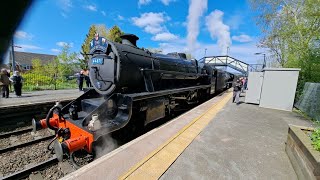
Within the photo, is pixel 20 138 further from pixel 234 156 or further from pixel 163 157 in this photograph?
pixel 234 156

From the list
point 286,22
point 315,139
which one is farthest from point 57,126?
point 286,22

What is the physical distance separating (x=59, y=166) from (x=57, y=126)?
1101 mm

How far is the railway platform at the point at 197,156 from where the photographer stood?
3.17 metres

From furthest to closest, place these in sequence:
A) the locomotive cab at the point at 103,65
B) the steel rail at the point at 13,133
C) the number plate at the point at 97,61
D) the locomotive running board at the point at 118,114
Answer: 1. the steel rail at the point at 13,133
2. the number plate at the point at 97,61
3. the locomotive cab at the point at 103,65
4. the locomotive running board at the point at 118,114

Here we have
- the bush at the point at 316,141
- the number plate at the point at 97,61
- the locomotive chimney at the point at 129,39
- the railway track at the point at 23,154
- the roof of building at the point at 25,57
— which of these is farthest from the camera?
the locomotive chimney at the point at 129,39

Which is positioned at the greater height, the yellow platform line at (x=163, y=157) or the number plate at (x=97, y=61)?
the number plate at (x=97, y=61)

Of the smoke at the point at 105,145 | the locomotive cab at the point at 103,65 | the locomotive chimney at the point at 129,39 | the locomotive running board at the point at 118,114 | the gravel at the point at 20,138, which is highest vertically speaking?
the locomotive chimney at the point at 129,39

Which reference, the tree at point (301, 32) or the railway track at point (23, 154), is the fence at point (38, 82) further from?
the tree at point (301, 32)

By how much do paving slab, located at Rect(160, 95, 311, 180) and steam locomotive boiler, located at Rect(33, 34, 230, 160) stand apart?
5.92ft

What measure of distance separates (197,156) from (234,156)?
0.84 m

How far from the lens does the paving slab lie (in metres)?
3.27

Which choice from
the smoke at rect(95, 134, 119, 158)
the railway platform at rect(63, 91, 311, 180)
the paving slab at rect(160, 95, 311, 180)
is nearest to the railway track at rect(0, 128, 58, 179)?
the smoke at rect(95, 134, 119, 158)

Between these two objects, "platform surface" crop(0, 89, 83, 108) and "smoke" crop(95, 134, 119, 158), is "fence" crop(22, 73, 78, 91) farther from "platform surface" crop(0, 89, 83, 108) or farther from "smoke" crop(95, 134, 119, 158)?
"smoke" crop(95, 134, 119, 158)

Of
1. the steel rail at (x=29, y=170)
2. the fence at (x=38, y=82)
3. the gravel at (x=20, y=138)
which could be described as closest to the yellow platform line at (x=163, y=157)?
the steel rail at (x=29, y=170)
